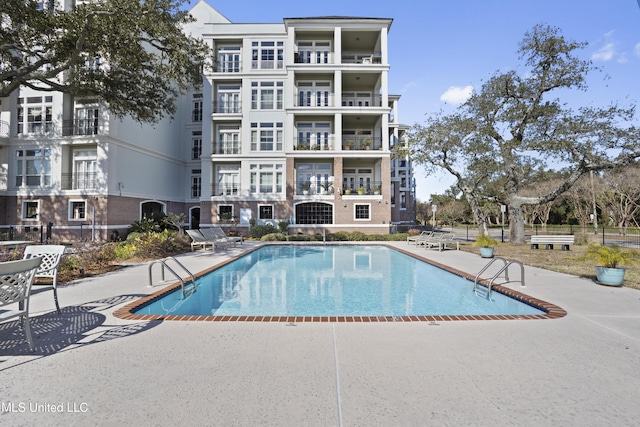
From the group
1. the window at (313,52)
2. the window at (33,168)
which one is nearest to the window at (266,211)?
the window at (313,52)

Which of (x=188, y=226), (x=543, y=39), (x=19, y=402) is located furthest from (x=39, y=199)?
(x=543, y=39)

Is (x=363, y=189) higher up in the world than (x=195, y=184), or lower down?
lower down

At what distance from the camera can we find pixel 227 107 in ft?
85.2

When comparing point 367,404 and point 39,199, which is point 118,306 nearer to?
point 367,404

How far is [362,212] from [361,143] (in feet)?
19.8

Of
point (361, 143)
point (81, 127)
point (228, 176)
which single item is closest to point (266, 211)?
point (228, 176)

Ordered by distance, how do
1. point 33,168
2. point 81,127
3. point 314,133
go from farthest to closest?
point 314,133, point 33,168, point 81,127

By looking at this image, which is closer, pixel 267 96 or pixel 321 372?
pixel 321 372

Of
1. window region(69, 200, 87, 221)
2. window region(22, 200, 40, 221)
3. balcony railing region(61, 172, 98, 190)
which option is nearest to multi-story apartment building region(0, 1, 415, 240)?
balcony railing region(61, 172, 98, 190)

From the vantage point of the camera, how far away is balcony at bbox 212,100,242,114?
25.9 metres

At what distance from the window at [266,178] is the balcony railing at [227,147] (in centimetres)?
216

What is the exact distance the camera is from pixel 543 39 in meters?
17.6

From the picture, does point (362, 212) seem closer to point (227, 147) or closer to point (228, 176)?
point (228, 176)

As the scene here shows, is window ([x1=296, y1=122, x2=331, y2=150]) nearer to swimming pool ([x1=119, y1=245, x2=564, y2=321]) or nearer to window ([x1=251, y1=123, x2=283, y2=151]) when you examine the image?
window ([x1=251, y1=123, x2=283, y2=151])
